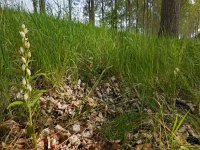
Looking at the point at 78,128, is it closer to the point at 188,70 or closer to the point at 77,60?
the point at 77,60

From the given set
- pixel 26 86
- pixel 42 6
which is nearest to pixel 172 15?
pixel 42 6

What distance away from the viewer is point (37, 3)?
7.66 ft

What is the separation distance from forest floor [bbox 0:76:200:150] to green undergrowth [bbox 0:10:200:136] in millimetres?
122

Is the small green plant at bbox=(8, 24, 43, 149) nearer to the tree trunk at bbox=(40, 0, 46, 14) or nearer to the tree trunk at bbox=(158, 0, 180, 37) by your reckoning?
the tree trunk at bbox=(40, 0, 46, 14)

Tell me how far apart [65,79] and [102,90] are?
340mm

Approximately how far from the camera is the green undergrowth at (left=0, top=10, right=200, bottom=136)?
1653 mm

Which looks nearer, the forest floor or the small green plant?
the small green plant

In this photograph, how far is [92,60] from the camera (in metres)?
2.18

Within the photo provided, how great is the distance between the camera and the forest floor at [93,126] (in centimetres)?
128

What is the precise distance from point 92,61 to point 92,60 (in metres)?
0.02

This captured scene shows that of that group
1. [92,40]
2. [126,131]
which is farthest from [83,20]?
[126,131]

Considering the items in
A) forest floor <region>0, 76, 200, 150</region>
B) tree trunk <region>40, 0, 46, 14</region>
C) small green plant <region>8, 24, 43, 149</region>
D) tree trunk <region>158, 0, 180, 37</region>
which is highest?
tree trunk <region>158, 0, 180, 37</region>

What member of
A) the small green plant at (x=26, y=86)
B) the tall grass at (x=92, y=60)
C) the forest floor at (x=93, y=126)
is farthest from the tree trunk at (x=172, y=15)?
the small green plant at (x=26, y=86)

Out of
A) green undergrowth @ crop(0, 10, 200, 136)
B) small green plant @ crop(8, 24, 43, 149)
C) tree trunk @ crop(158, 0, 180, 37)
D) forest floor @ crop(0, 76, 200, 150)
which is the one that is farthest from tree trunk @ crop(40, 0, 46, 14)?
tree trunk @ crop(158, 0, 180, 37)
